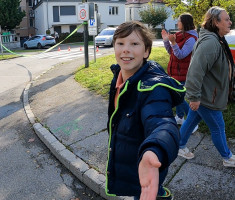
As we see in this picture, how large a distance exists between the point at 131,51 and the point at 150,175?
88 cm

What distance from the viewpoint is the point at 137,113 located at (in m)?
1.67

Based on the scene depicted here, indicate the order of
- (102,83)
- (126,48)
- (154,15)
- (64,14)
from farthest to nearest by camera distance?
1. (154,15)
2. (64,14)
3. (102,83)
4. (126,48)

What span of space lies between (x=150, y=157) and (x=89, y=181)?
2.59 m

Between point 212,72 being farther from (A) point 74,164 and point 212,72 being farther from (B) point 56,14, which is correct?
(B) point 56,14

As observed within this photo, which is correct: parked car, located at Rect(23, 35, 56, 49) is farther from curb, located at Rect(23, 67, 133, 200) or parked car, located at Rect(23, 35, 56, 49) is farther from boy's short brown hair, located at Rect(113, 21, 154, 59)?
boy's short brown hair, located at Rect(113, 21, 154, 59)

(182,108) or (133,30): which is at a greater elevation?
(133,30)

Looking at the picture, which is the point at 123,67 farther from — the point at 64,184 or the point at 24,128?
the point at 24,128

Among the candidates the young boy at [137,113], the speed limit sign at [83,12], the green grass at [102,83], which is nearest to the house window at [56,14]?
the speed limit sign at [83,12]

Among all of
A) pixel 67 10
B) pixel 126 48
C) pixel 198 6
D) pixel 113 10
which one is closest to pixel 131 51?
pixel 126 48

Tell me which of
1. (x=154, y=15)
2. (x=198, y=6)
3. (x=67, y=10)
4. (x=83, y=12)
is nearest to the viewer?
(x=83, y=12)

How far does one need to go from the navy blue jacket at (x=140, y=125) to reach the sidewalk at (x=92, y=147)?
4.21 ft

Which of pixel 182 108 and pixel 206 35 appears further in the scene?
pixel 182 108

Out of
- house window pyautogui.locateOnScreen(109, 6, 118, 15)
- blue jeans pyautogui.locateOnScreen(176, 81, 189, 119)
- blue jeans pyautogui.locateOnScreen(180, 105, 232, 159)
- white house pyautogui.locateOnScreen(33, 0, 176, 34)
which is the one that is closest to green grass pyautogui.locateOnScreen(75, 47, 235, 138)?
blue jeans pyautogui.locateOnScreen(176, 81, 189, 119)

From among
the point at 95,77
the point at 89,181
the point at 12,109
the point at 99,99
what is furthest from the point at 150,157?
the point at 95,77
